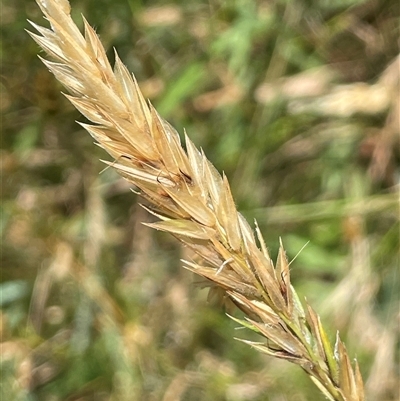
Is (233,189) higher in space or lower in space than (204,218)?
lower

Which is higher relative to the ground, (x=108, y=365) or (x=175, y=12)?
(x=175, y=12)

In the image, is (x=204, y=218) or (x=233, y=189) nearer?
(x=204, y=218)

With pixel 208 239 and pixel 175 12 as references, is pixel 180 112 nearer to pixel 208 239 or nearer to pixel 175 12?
pixel 175 12

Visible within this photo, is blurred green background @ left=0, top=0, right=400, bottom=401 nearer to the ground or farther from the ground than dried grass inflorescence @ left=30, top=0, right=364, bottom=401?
nearer to the ground

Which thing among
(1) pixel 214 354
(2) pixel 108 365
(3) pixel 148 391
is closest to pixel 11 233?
(2) pixel 108 365

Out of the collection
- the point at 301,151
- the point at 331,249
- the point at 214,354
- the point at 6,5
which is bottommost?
the point at 214,354

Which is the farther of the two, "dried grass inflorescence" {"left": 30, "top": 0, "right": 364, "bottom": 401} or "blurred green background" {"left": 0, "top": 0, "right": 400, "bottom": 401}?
"blurred green background" {"left": 0, "top": 0, "right": 400, "bottom": 401}
